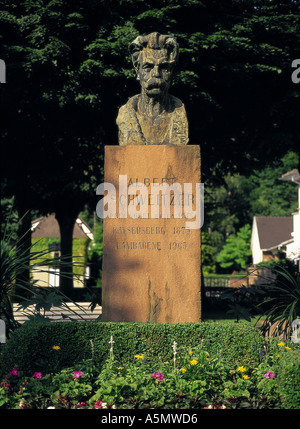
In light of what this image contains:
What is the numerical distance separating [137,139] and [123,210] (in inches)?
45.3

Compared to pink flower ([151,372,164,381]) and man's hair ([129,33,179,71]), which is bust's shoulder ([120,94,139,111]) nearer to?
man's hair ([129,33,179,71])

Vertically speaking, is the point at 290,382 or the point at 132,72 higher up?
the point at 132,72

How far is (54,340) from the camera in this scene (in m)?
7.05

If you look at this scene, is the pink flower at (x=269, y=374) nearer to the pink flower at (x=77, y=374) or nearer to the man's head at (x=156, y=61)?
the pink flower at (x=77, y=374)

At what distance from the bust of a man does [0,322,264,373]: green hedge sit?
9.11ft

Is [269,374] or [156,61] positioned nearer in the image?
[269,374]

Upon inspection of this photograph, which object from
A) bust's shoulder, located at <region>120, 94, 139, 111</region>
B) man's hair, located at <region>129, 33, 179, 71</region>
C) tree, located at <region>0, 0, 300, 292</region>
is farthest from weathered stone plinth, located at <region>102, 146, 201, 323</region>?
tree, located at <region>0, 0, 300, 292</region>

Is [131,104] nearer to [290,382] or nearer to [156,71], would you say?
[156,71]

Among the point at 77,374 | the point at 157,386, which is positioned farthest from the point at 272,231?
the point at 77,374

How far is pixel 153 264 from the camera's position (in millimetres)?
8242

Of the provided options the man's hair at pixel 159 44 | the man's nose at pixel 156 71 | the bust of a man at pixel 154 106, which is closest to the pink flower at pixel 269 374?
the bust of a man at pixel 154 106

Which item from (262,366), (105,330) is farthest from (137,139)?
(262,366)

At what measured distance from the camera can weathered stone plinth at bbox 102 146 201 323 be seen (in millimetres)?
8234

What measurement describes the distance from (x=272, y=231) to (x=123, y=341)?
57.4 meters
